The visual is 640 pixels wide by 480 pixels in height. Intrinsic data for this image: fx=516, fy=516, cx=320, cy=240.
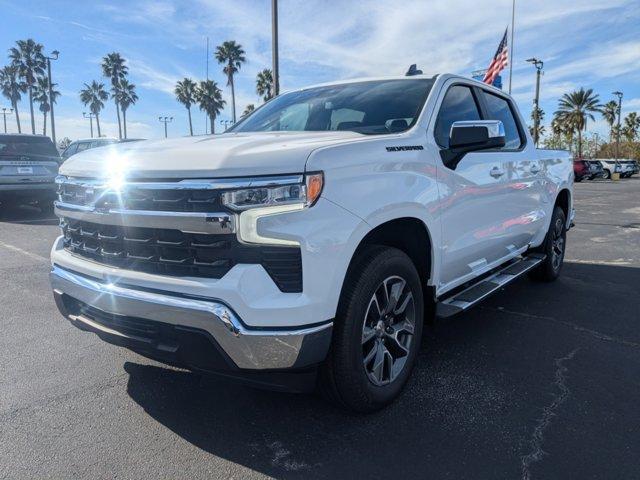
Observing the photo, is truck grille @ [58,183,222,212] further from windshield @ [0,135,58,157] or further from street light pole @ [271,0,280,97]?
street light pole @ [271,0,280,97]

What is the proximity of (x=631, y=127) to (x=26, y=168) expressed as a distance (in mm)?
84766

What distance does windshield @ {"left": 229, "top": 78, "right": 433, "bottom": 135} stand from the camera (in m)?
3.46

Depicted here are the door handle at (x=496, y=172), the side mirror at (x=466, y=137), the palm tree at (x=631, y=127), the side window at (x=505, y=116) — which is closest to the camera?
the side mirror at (x=466, y=137)

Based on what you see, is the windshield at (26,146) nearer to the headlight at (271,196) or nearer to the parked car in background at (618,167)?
the headlight at (271,196)

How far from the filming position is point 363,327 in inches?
103

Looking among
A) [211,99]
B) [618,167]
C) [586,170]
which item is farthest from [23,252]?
[211,99]

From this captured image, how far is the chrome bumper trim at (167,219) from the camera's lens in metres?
2.24

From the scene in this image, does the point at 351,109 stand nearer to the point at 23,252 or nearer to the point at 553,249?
the point at 553,249

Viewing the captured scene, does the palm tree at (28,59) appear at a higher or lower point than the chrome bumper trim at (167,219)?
higher

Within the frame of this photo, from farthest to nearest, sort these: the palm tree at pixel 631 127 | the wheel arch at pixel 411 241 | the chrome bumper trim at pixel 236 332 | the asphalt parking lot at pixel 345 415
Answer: the palm tree at pixel 631 127
the wheel arch at pixel 411 241
the asphalt parking lot at pixel 345 415
the chrome bumper trim at pixel 236 332

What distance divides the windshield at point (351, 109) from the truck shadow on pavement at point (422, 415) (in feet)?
5.44

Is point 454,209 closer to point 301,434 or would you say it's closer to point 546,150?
point 301,434

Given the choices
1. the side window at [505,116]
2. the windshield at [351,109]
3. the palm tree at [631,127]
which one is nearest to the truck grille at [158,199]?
the windshield at [351,109]

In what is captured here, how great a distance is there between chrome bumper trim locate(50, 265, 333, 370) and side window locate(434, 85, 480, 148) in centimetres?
173
